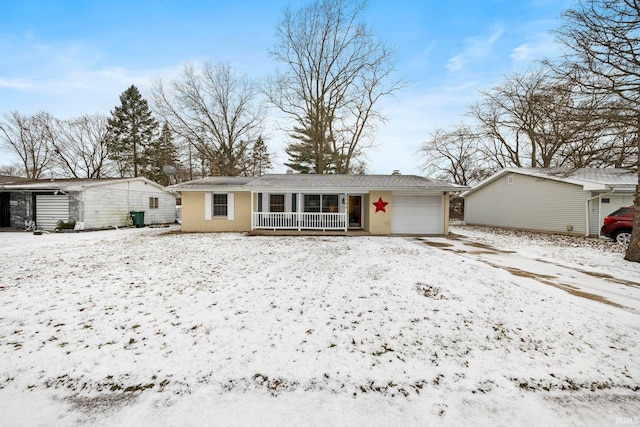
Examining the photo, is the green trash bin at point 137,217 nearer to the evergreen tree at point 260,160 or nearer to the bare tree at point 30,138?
the evergreen tree at point 260,160

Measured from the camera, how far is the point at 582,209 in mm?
12758

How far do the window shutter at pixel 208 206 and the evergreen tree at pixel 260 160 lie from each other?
1496 centimetres

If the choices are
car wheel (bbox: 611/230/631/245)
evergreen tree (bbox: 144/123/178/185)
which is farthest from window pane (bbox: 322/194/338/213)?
evergreen tree (bbox: 144/123/178/185)

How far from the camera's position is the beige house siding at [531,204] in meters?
13.1

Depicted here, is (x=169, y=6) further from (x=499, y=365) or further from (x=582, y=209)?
(x=582, y=209)

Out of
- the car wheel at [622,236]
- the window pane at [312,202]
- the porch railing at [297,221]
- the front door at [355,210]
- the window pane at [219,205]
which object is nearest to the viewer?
the car wheel at [622,236]

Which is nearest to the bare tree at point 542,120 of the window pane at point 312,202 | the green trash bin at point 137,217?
the window pane at point 312,202

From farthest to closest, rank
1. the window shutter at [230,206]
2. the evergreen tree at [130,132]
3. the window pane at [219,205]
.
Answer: the evergreen tree at [130,132] → the window pane at [219,205] → the window shutter at [230,206]

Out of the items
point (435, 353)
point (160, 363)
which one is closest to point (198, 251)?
point (160, 363)

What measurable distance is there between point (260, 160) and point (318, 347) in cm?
2936

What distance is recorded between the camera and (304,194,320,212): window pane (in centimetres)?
1378

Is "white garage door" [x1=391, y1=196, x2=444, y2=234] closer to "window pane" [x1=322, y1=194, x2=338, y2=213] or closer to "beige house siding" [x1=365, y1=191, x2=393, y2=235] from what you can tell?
"beige house siding" [x1=365, y1=191, x2=393, y2=235]

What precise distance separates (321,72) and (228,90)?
830cm

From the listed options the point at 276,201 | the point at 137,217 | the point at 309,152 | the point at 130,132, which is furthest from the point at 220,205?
the point at 130,132
